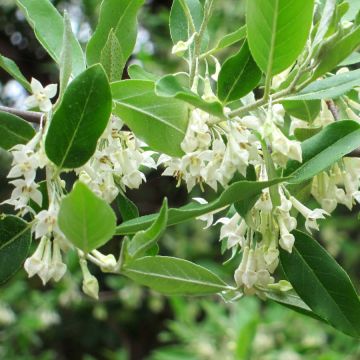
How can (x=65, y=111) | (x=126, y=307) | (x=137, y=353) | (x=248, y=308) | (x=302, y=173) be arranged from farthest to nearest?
(x=137, y=353)
(x=126, y=307)
(x=248, y=308)
(x=302, y=173)
(x=65, y=111)

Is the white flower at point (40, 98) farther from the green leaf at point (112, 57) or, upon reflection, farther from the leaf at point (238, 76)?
the leaf at point (238, 76)

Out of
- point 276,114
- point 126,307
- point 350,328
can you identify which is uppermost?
point 276,114

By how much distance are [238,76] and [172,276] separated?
26cm

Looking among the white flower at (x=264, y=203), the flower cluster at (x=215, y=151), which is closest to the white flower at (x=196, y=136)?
the flower cluster at (x=215, y=151)

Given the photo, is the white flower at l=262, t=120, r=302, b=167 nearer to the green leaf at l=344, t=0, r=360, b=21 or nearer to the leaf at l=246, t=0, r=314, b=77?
the leaf at l=246, t=0, r=314, b=77

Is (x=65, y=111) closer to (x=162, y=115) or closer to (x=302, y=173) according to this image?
(x=162, y=115)

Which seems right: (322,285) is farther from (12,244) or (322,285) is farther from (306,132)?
(12,244)

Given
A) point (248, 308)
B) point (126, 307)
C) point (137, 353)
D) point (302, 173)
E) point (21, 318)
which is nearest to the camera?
point (302, 173)

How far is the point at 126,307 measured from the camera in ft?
14.9

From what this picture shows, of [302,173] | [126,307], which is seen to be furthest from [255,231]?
[126,307]

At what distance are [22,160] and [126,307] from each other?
3.85 m

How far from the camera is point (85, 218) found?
0.69 meters

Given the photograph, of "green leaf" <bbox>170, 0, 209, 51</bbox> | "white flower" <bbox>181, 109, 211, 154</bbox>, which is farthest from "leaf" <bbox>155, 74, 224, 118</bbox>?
"green leaf" <bbox>170, 0, 209, 51</bbox>

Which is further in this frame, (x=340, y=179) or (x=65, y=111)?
(x=340, y=179)
